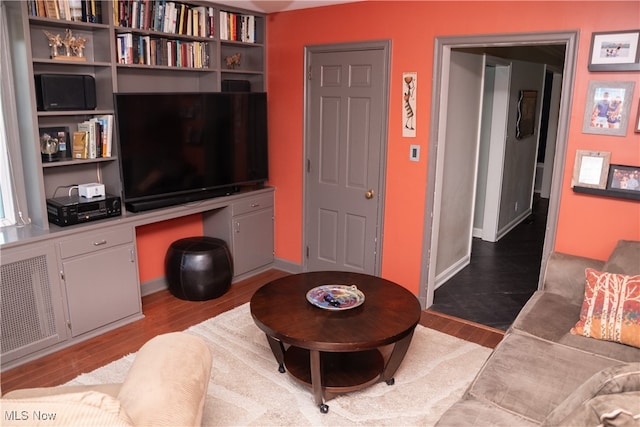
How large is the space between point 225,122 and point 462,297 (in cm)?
260

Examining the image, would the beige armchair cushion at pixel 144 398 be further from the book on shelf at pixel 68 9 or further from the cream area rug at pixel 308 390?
the book on shelf at pixel 68 9

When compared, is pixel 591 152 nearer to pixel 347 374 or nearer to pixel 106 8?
pixel 347 374

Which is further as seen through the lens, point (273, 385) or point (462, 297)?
point (462, 297)

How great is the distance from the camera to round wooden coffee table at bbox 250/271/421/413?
8.29 ft

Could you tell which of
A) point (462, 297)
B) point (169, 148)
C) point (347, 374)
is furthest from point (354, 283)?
point (169, 148)

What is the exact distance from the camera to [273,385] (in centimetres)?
291

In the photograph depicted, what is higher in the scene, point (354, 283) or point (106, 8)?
point (106, 8)

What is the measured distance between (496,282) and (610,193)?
1.78 m

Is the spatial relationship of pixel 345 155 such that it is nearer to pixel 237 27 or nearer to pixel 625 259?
pixel 237 27

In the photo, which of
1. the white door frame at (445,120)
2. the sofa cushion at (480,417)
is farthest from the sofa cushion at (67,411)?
the white door frame at (445,120)

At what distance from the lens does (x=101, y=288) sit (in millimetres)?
3494

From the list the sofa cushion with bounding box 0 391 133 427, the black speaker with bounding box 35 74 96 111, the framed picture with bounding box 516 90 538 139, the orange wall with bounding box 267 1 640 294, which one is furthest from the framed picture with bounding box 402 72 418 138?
the sofa cushion with bounding box 0 391 133 427

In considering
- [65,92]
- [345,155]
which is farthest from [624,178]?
[65,92]

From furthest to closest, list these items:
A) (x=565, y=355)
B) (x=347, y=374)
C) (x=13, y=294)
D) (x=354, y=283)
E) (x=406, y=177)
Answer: (x=406, y=177), (x=354, y=283), (x=13, y=294), (x=347, y=374), (x=565, y=355)
